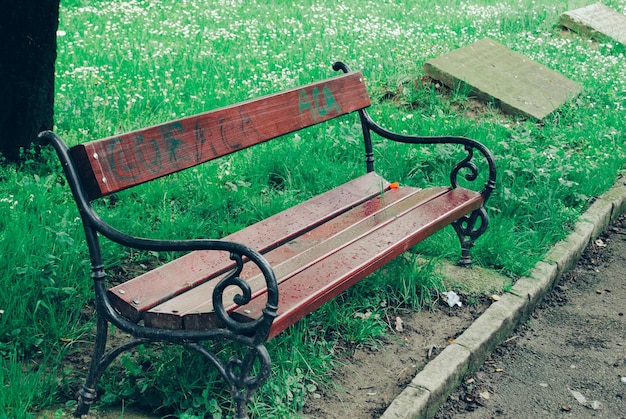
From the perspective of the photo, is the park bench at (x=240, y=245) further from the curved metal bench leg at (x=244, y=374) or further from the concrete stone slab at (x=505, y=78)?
the concrete stone slab at (x=505, y=78)

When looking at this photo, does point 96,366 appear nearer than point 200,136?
Yes

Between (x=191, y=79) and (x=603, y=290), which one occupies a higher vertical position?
(x=191, y=79)

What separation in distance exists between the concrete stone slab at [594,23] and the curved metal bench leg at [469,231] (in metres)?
5.96

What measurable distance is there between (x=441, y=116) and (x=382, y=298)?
93.8 inches

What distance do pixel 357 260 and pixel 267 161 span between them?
1795 millimetres

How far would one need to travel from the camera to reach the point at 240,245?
2213 mm

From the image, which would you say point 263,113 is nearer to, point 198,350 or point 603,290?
point 198,350

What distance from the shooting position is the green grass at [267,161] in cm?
274

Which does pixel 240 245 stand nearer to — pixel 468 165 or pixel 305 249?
pixel 305 249

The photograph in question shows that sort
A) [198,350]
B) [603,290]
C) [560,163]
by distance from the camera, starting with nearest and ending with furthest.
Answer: [198,350] → [603,290] → [560,163]

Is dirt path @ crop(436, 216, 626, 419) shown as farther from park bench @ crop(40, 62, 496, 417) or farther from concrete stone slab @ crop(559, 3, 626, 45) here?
concrete stone slab @ crop(559, 3, 626, 45)

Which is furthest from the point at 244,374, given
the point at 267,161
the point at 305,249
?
the point at 267,161

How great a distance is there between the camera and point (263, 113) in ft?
10.4

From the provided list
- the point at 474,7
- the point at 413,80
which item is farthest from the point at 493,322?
the point at 474,7
